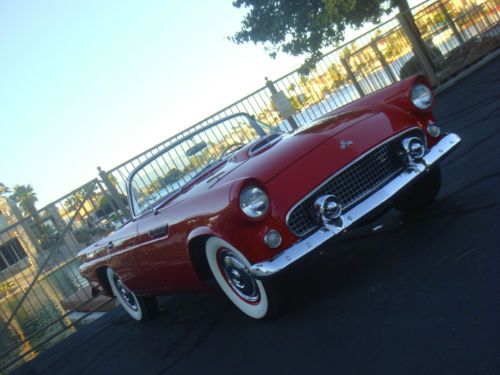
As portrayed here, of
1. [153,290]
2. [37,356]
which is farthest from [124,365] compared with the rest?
[37,356]

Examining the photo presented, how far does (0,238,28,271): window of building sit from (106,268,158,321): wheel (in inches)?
120

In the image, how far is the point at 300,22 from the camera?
15156 millimetres

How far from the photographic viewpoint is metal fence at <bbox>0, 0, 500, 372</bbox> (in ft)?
23.7

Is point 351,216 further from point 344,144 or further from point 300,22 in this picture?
point 300,22

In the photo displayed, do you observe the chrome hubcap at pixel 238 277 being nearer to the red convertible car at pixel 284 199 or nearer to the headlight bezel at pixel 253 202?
the red convertible car at pixel 284 199

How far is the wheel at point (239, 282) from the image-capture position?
2939 millimetres

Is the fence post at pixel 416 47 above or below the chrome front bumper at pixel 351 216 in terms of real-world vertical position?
above

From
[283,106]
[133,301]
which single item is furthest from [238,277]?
[283,106]

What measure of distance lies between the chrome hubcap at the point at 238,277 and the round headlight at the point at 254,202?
347mm

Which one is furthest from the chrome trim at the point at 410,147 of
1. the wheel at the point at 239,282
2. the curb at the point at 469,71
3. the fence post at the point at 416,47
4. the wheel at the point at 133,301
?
the fence post at the point at 416,47

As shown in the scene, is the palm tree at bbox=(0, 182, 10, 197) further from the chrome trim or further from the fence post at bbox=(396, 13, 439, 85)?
the chrome trim

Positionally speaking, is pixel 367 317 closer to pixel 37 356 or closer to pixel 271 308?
pixel 271 308

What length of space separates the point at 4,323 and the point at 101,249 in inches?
125

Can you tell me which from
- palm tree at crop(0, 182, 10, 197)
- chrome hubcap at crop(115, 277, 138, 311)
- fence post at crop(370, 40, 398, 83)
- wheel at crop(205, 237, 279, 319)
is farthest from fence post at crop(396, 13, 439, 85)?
palm tree at crop(0, 182, 10, 197)
